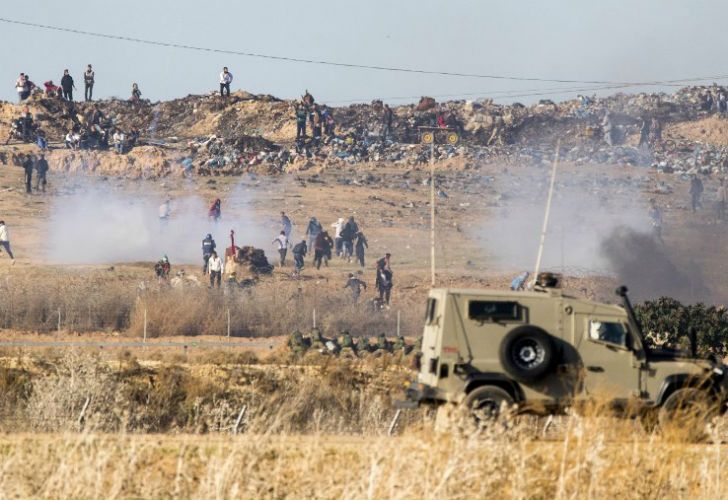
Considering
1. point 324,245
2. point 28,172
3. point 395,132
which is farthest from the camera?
point 395,132

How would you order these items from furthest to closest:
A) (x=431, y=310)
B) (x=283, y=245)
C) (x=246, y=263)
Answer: (x=283, y=245) → (x=246, y=263) → (x=431, y=310)

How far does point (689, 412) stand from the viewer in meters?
21.2

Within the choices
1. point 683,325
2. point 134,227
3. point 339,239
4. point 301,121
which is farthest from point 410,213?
point 683,325

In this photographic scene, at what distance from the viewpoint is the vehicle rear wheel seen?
20.3 metres

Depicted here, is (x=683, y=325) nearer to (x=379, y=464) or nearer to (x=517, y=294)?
(x=517, y=294)

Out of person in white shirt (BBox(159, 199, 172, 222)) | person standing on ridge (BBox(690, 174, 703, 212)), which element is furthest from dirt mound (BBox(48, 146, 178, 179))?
person standing on ridge (BBox(690, 174, 703, 212))

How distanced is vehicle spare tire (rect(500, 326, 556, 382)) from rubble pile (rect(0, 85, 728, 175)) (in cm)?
5640

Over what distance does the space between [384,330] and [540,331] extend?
28770mm

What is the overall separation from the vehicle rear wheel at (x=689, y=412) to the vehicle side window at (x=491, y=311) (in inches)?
101

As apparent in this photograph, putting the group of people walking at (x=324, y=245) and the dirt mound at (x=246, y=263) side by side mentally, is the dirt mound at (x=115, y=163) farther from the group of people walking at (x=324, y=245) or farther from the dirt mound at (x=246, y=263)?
the dirt mound at (x=246, y=263)

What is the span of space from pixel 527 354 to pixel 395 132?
219 feet

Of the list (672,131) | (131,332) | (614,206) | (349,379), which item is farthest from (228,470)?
(672,131)

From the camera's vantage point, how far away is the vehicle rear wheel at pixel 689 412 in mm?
20342

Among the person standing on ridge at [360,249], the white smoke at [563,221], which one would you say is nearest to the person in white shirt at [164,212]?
the person standing on ridge at [360,249]
